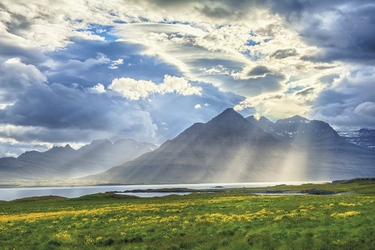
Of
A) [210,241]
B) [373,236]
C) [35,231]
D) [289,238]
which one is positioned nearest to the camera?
[373,236]

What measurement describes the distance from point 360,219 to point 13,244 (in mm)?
30775

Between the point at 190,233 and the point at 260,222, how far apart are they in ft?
24.0

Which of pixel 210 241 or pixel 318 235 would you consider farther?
pixel 210 241

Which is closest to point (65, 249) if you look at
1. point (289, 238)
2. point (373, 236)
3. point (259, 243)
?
point (259, 243)

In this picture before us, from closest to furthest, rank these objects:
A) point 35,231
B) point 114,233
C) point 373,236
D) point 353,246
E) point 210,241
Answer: point 353,246 → point 373,236 → point 210,241 → point 114,233 → point 35,231

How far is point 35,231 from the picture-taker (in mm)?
32375

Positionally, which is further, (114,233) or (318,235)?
(114,233)

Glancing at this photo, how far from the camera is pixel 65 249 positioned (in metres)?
23.3

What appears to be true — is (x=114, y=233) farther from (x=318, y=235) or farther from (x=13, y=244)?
(x=318, y=235)

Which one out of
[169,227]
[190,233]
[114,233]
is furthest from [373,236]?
[114,233]

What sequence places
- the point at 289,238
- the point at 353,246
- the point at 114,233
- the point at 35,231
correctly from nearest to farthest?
the point at 353,246
the point at 289,238
the point at 114,233
the point at 35,231

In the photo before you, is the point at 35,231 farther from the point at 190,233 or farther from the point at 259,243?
the point at 259,243

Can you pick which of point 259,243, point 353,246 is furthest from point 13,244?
point 353,246

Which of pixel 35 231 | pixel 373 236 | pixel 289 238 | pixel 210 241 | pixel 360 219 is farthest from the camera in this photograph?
pixel 35 231
